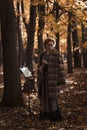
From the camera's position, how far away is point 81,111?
11.8 m

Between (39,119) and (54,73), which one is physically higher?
(54,73)

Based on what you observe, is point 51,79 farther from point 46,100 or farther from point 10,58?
point 10,58

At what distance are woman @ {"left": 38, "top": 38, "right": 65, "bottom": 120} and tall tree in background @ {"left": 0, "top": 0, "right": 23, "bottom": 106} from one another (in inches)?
77.9

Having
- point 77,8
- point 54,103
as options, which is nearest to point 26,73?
point 54,103

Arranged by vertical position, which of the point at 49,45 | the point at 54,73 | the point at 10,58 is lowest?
the point at 54,73

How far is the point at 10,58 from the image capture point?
12.2 meters

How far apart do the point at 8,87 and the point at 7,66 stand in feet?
2.24

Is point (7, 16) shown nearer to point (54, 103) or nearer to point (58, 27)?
point (54, 103)

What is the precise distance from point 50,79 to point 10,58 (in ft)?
8.88

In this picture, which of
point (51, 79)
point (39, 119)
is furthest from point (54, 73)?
point (39, 119)

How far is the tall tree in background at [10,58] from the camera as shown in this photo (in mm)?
12102

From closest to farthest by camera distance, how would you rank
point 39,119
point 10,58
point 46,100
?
1. point 46,100
2. point 39,119
3. point 10,58

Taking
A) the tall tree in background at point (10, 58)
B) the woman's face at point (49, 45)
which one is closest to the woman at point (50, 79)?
the woman's face at point (49, 45)

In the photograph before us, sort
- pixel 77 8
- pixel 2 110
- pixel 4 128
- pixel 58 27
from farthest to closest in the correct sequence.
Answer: pixel 58 27, pixel 77 8, pixel 2 110, pixel 4 128
